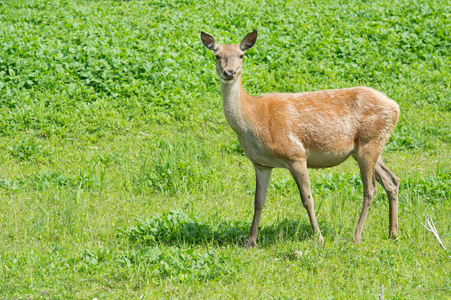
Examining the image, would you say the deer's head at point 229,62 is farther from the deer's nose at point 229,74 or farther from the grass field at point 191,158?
the grass field at point 191,158

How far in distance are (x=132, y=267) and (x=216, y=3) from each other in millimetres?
12868

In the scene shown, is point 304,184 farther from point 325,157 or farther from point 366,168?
point 366,168

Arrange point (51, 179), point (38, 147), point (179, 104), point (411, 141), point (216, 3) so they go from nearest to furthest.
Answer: point (51, 179)
point (38, 147)
point (411, 141)
point (179, 104)
point (216, 3)

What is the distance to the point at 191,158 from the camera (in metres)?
8.41

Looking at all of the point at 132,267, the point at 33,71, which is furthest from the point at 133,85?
the point at 132,267

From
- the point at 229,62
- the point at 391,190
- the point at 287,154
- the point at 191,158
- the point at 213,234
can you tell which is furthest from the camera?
the point at 191,158

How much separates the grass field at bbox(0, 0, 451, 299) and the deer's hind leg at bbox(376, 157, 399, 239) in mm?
139

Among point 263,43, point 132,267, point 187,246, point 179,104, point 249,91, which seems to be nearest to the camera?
point 132,267

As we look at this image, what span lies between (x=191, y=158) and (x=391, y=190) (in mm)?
2976

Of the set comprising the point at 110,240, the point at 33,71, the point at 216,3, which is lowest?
the point at 110,240

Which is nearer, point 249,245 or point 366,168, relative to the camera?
point 249,245

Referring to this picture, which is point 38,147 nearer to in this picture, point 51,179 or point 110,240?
point 51,179

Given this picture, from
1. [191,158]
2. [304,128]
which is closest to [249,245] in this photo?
[304,128]

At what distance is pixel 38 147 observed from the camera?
896 centimetres
